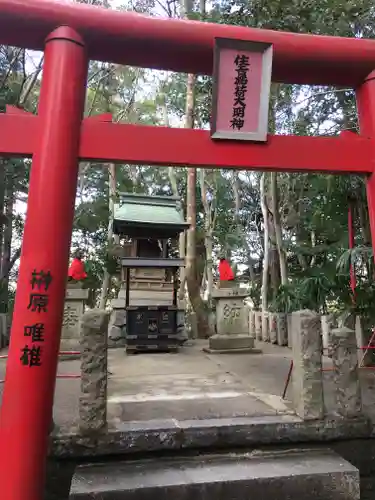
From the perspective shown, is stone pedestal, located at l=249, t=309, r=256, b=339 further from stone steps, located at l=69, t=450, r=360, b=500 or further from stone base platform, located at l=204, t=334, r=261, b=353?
stone steps, located at l=69, t=450, r=360, b=500

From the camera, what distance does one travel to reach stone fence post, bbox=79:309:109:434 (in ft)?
10.9

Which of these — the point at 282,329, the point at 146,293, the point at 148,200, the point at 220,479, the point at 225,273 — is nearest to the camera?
the point at 220,479

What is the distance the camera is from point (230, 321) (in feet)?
28.0

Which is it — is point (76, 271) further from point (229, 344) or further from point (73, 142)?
point (73, 142)

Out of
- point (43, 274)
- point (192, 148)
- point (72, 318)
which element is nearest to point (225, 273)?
point (72, 318)

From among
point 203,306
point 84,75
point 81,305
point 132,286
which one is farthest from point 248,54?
point 203,306

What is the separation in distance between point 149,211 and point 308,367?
6273mm

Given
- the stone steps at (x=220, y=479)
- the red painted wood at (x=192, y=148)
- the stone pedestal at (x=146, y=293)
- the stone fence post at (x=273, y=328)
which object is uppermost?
the red painted wood at (x=192, y=148)

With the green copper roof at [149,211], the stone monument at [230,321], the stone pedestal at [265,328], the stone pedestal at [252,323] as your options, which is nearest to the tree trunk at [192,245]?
the green copper roof at [149,211]

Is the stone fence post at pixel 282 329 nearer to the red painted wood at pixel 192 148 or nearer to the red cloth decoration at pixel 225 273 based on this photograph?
the red cloth decoration at pixel 225 273

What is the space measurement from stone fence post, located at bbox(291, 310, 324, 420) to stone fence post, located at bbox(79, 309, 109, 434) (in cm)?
176

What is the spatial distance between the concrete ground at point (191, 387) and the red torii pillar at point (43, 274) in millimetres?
654

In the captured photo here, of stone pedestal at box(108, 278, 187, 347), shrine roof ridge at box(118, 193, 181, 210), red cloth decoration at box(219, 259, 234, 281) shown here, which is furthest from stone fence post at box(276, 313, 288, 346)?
shrine roof ridge at box(118, 193, 181, 210)

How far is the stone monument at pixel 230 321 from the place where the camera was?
8.45m
